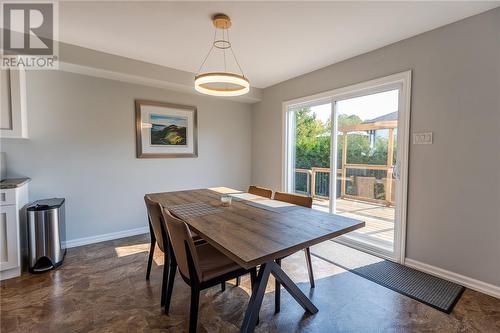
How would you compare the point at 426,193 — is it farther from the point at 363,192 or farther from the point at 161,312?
the point at 161,312

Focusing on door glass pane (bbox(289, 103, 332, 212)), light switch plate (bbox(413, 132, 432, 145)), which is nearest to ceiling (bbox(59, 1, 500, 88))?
door glass pane (bbox(289, 103, 332, 212))

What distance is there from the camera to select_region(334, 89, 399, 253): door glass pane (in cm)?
285

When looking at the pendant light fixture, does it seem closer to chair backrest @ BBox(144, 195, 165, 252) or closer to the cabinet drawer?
chair backrest @ BBox(144, 195, 165, 252)

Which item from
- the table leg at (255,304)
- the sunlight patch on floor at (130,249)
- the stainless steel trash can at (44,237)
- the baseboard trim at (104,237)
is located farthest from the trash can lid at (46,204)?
the table leg at (255,304)

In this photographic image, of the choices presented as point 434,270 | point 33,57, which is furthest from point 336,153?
point 33,57

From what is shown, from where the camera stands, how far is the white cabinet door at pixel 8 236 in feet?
7.39

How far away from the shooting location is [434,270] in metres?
2.42

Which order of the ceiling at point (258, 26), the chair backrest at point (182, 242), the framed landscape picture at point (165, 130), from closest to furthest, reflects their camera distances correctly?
the chair backrest at point (182, 242), the ceiling at point (258, 26), the framed landscape picture at point (165, 130)

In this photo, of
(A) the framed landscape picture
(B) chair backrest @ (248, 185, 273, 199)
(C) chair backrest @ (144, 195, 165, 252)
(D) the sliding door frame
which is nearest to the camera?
(C) chair backrest @ (144, 195, 165, 252)

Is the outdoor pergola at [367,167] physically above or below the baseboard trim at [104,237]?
above

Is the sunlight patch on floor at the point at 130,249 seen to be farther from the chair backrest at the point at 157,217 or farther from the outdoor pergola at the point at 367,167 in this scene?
the outdoor pergola at the point at 367,167

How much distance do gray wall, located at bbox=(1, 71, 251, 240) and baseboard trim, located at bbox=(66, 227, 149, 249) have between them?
0.18ft

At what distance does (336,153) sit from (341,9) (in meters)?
1.84

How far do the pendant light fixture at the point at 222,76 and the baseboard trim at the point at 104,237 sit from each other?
2422 mm
